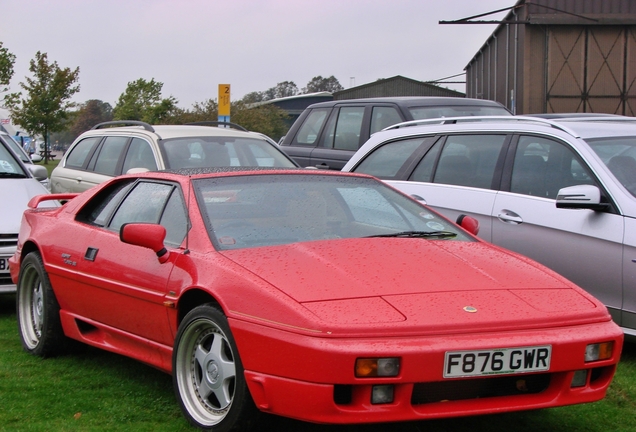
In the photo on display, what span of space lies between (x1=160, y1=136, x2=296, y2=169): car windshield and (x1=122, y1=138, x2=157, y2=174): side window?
0.20 meters

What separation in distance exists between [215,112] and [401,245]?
143ft

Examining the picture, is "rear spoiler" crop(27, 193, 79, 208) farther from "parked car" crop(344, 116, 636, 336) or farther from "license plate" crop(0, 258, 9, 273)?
"parked car" crop(344, 116, 636, 336)

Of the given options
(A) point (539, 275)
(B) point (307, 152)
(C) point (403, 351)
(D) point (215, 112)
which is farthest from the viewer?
(D) point (215, 112)

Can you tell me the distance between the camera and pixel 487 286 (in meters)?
4.04

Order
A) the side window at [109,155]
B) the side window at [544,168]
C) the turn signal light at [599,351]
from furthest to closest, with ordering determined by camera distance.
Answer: the side window at [109,155], the side window at [544,168], the turn signal light at [599,351]

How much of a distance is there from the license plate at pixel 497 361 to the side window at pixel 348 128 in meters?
8.05

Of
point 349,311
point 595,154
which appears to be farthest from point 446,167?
point 349,311

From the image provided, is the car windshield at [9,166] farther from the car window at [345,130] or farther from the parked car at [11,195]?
the car window at [345,130]

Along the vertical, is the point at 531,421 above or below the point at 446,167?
below

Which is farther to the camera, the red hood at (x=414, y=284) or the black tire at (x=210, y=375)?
the black tire at (x=210, y=375)

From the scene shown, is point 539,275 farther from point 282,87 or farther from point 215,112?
point 282,87

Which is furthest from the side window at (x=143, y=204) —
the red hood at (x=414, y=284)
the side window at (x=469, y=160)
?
the side window at (x=469, y=160)

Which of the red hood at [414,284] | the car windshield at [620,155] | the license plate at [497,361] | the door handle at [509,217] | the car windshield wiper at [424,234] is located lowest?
the license plate at [497,361]

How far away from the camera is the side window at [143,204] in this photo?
4.98m
